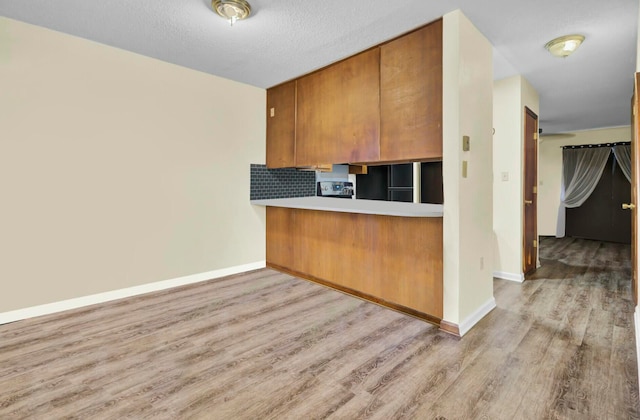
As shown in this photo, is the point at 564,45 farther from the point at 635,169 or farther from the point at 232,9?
the point at 232,9

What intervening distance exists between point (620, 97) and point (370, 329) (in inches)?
178

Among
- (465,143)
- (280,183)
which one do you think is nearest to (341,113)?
(465,143)

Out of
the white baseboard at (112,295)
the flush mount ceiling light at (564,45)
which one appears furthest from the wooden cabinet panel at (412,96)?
the white baseboard at (112,295)

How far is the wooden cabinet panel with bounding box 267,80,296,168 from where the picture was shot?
3650mm

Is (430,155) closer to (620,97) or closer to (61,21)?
(61,21)

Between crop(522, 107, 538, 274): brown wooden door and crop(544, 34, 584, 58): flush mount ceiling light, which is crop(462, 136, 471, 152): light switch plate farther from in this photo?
crop(522, 107, 538, 274): brown wooden door

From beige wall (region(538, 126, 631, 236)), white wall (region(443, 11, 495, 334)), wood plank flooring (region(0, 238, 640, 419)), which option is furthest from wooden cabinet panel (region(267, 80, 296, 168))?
beige wall (region(538, 126, 631, 236))

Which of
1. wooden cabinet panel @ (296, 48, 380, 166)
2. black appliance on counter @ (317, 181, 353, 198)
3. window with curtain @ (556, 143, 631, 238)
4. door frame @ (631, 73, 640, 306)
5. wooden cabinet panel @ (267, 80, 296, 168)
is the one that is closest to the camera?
door frame @ (631, 73, 640, 306)

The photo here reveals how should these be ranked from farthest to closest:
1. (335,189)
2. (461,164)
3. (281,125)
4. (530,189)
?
(335,189) → (530,189) → (281,125) → (461,164)

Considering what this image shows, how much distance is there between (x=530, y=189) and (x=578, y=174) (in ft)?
11.9

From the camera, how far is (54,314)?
2.60m

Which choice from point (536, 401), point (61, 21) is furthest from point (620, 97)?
point (61, 21)

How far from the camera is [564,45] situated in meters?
2.57

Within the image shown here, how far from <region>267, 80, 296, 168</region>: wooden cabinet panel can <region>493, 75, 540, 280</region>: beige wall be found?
91.6 inches
